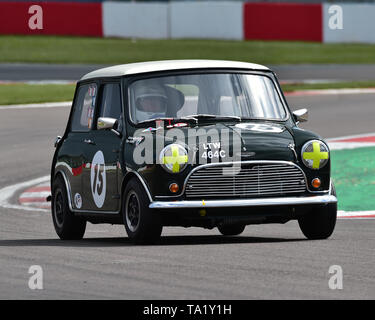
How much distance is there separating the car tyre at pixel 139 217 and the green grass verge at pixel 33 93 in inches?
596

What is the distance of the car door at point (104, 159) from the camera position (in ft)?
34.6

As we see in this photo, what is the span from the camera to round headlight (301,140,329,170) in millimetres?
10039

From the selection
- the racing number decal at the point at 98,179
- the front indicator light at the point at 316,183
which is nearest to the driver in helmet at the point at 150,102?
the racing number decal at the point at 98,179

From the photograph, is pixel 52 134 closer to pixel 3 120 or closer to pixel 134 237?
pixel 3 120

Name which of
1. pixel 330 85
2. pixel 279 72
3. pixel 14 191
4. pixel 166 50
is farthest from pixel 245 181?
pixel 166 50

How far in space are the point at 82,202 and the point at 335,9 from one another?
3474 cm

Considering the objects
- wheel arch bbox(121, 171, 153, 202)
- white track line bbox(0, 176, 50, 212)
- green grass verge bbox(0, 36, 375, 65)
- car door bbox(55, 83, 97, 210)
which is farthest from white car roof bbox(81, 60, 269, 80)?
green grass verge bbox(0, 36, 375, 65)

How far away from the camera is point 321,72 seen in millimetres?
35781

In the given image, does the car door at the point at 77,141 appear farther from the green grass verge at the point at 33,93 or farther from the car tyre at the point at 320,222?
the green grass verge at the point at 33,93

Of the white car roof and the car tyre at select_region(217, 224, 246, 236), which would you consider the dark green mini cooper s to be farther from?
the car tyre at select_region(217, 224, 246, 236)

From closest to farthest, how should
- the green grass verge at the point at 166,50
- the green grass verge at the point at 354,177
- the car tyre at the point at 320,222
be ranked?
the car tyre at the point at 320,222, the green grass verge at the point at 354,177, the green grass verge at the point at 166,50

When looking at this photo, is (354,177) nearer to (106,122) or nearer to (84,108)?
(84,108)

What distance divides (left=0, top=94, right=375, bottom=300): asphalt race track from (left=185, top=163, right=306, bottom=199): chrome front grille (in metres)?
0.46
